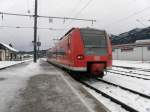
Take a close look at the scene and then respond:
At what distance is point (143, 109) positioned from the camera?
7168 millimetres

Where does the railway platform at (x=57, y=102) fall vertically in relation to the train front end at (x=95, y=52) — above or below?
below

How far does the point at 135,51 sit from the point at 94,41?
34590 millimetres

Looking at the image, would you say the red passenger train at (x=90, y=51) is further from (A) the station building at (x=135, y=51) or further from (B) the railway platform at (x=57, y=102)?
(A) the station building at (x=135, y=51)

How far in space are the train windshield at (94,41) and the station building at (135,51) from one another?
1156 inches

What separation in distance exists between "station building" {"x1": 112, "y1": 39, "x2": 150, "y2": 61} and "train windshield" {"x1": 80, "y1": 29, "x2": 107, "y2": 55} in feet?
96.4

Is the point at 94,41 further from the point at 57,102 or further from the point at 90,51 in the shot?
the point at 57,102

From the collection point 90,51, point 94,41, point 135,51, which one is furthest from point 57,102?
point 135,51

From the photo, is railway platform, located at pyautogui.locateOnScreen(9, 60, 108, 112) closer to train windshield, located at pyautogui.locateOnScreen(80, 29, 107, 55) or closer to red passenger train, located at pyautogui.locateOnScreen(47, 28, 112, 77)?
red passenger train, located at pyautogui.locateOnScreen(47, 28, 112, 77)

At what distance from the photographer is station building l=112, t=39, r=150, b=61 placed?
142 feet

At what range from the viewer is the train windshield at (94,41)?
1359 cm

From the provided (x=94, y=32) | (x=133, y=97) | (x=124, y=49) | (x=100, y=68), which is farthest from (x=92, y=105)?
(x=124, y=49)

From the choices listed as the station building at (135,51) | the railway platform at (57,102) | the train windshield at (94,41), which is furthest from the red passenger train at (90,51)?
the station building at (135,51)

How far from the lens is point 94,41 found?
13.9 metres

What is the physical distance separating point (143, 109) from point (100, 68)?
20.6 ft
